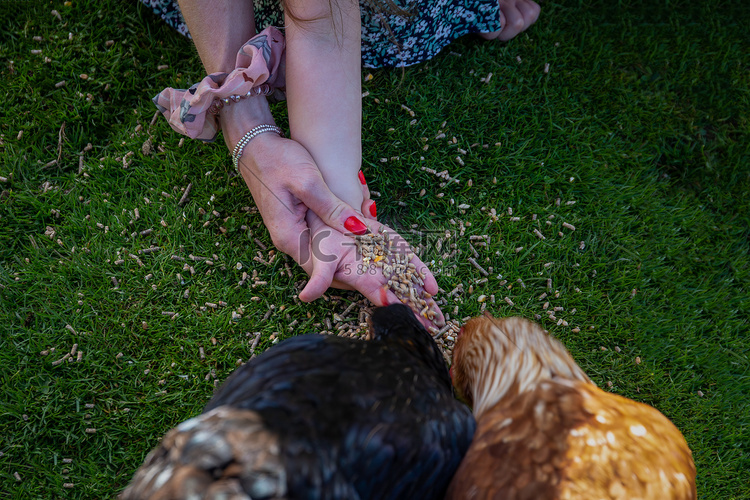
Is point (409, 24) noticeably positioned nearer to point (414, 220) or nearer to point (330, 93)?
point (330, 93)

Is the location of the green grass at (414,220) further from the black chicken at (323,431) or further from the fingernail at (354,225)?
the black chicken at (323,431)

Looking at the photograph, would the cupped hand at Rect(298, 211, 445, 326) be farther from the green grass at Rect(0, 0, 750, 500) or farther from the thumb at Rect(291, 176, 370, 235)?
the green grass at Rect(0, 0, 750, 500)

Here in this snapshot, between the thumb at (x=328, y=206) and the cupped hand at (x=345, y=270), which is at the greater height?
the thumb at (x=328, y=206)

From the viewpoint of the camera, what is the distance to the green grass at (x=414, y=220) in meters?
2.56

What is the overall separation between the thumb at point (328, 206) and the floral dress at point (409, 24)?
3.43 ft

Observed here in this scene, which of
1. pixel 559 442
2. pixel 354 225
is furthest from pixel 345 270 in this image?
pixel 559 442

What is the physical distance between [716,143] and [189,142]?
11.7 ft

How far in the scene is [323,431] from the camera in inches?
57.9

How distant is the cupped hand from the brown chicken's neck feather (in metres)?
0.51

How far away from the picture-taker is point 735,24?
364 cm

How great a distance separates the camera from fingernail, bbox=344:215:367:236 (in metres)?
2.46

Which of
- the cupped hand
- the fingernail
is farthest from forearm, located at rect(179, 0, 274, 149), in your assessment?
the fingernail

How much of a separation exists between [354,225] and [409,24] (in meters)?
1.34

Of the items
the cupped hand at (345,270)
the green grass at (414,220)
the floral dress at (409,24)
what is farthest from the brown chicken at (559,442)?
the floral dress at (409,24)
